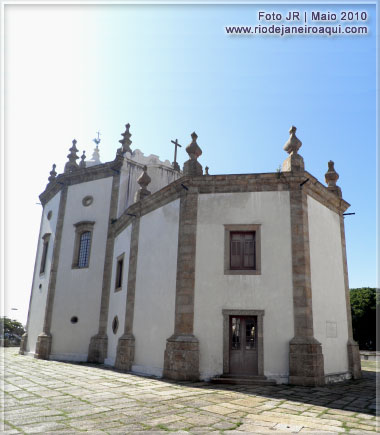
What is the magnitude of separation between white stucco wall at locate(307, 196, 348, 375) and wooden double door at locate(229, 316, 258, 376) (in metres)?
1.85

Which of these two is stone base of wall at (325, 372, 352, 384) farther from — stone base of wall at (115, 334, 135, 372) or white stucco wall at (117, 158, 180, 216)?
white stucco wall at (117, 158, 180, 216)

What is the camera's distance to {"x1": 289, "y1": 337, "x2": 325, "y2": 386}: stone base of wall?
971 cm

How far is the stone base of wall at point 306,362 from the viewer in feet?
31.9

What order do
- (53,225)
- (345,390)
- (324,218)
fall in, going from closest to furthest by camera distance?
(345,390) → (324,218) → (53,225)

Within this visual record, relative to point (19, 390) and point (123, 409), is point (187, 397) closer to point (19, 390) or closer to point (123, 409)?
point (123, 409)

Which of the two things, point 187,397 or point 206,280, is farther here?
point 206,280

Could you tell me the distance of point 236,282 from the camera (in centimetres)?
1102

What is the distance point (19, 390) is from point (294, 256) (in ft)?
26.1

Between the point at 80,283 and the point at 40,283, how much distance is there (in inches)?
149

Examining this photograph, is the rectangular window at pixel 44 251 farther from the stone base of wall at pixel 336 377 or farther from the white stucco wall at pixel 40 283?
the stone base of wall at pixel 336 377

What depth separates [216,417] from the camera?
607 cm

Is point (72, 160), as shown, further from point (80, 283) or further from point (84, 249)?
point (80, 283)

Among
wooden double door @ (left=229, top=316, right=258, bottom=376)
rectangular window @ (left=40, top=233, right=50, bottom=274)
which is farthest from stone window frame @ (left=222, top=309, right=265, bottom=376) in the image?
rectangular window @ (left=40, top=233, right=50, bottom=274)

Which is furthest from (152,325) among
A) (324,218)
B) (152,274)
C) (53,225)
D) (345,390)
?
(53,225)
